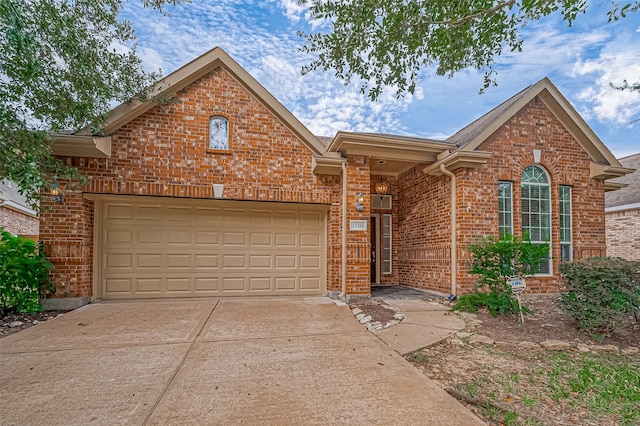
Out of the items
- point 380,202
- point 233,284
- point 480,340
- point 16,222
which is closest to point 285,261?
point 233,284

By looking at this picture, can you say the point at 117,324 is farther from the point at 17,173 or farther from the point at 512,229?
the point at 512,229

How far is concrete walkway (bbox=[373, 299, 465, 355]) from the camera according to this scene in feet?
13.6

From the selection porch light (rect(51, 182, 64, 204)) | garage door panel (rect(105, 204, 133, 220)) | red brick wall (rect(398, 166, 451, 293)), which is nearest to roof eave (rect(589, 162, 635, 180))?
red brick wall (rect(398, 166, 451, 293))

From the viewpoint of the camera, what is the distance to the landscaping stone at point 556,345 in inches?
164

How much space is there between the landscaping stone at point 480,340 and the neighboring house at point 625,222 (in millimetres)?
11655

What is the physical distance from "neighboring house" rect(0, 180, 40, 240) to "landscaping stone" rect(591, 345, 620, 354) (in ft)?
52.1

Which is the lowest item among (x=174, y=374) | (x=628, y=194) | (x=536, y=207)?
(x=174, y=374)

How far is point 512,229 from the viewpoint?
724 cm

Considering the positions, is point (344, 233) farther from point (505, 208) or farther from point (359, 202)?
point (505, 208)

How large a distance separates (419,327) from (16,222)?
15.7 metres

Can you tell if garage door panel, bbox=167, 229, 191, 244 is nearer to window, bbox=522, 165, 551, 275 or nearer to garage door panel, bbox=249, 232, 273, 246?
garage door panel, bbox=249, 232, 273, 246

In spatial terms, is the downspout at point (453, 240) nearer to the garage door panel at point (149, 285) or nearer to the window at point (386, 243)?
the window at point (386, 243)

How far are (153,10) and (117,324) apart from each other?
5.35 m

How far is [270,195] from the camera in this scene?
268 inches
